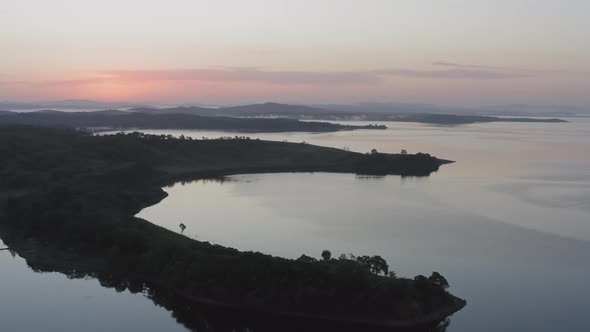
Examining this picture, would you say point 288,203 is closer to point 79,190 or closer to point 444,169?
point 79,190

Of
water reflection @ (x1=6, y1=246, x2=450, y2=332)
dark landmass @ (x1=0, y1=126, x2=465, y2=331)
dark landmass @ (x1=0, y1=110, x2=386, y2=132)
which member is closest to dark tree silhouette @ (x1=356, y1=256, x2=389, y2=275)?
dark landmass @ (x1=0, y1=126, x2=465, y2=331)

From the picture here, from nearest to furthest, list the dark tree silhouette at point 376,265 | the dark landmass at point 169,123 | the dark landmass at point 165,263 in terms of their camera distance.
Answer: the dark landmass at point 165,263 < the dark tree silhouette at point 376,265 < the dark landmass at point 169,123

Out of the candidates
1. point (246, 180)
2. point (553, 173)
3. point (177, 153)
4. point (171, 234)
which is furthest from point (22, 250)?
point (553, 173)

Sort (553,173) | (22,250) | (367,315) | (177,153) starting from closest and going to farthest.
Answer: (367,315) < (22,250) < (553,173) < (177,153)

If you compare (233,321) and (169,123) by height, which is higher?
(169,123)

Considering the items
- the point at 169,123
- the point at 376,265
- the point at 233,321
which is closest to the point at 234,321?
the point at 233,321

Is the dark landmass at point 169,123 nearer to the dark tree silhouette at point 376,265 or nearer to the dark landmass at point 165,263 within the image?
the dark landmass at point 165,263

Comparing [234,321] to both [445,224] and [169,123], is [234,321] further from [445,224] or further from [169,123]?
[169,123]

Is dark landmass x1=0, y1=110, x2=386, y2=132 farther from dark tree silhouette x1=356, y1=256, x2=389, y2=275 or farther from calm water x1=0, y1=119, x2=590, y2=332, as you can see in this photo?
dark tree silhouette x1=356, y1=256, x2=389, y2=275

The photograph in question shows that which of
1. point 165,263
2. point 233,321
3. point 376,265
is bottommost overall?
point 233,321

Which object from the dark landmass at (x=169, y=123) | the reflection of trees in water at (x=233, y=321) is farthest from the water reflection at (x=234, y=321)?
the dark landmass at (x=169, y=123)

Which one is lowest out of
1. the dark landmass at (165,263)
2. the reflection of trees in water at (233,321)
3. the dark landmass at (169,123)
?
the reflection of trees in water at (233,321)
